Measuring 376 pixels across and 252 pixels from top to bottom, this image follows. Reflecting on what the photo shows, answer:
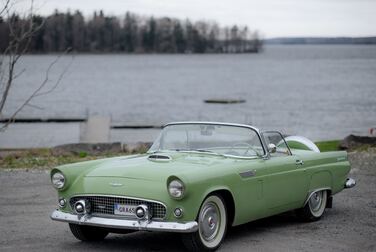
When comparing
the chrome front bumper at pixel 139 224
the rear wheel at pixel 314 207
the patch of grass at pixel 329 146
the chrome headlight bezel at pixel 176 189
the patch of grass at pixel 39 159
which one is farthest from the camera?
the patch of grass at pixel 329 146

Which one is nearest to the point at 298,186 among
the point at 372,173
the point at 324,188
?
the point at 324,188

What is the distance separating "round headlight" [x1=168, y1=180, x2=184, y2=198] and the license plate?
1.43ft

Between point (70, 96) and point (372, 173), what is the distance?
2566 inches

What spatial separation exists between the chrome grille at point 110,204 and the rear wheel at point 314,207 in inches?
110

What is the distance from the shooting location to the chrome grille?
26.2ft

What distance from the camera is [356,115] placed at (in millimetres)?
53281

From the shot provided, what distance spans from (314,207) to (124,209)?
10.9 ft

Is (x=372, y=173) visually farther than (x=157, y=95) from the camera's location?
No

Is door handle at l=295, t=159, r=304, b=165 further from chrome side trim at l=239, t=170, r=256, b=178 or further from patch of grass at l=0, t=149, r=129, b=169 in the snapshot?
patch of grass at l=0, t=149, r=129, b=169

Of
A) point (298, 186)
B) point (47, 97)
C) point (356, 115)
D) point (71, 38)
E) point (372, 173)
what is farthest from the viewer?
point (71, 38)

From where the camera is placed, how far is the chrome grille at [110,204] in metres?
7.99

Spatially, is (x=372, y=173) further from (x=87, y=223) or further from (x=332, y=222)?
(x=87, y=223)

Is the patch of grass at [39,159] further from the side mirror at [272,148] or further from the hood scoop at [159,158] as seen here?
the side mirror at [272,148]

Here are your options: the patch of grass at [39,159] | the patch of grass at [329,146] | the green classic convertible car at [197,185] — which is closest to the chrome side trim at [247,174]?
the green classic convertible car at [197,185]
